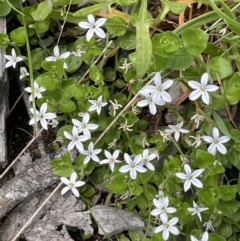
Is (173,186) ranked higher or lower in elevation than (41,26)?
lower

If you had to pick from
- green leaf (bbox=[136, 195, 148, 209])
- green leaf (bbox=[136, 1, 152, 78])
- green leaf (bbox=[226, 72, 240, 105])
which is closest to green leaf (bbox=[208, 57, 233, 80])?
green leaf (bbox=[226, 72, 240, 105])

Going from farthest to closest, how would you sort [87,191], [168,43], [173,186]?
[87,191], [173,186], [168,43]

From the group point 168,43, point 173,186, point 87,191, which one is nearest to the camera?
point 168,43

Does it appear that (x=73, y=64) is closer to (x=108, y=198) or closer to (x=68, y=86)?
(x=68, y=86)

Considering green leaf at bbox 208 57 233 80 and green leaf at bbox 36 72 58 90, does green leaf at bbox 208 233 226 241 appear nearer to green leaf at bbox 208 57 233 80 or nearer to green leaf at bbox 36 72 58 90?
green leaf at bbox 208 57 233 80

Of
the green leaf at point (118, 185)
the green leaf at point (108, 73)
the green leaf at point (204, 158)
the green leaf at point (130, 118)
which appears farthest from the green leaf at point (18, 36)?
the green leaf at point (204, 158)

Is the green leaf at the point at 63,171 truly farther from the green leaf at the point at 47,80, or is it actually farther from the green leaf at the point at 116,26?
the green leaf at the point at 116,26

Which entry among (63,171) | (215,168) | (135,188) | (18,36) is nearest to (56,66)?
(18,36)
